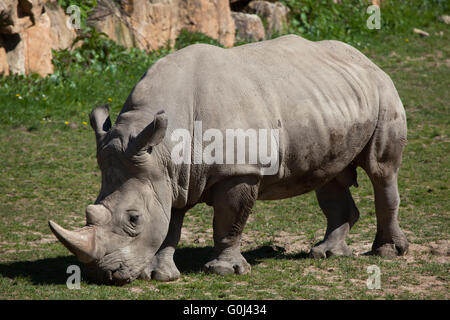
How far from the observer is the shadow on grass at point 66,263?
619 cm

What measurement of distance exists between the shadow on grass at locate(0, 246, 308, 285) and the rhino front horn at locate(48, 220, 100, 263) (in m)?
0.58

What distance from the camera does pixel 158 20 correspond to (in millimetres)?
14195

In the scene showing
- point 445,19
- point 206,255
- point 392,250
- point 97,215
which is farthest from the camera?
point 445,19

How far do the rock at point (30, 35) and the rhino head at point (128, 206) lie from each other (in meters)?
6.08

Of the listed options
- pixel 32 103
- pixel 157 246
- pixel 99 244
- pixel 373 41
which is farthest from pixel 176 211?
pixel 373 41

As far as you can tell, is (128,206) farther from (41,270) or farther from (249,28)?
(249,28)

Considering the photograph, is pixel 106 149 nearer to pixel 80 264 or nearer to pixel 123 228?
pixel 123 228

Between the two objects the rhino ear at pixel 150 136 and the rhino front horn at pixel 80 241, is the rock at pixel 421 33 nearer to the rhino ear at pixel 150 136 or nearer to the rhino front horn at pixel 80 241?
the rhino ear at pixel 150 136

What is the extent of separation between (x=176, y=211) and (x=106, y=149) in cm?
98

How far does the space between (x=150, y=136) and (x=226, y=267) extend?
1.40 meters

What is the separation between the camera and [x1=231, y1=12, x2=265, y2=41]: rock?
51.2ft

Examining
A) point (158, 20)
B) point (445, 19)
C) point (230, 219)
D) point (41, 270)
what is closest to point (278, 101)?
→ point (230, 219)

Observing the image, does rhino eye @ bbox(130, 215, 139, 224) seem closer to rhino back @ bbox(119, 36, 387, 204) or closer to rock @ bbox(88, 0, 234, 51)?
rhino back @ bbox(119, 36, 387, 204)

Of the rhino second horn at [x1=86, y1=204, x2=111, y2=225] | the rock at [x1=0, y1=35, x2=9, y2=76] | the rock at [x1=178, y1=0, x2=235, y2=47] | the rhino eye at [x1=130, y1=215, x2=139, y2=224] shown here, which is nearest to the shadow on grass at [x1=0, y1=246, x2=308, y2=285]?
the rhino second horn at [x1=86, y1=204, x2=111, y2=225]
